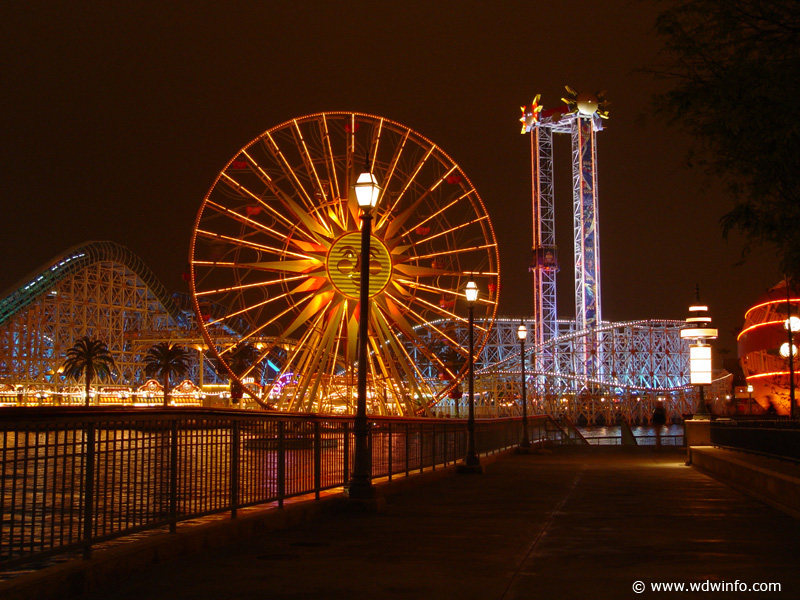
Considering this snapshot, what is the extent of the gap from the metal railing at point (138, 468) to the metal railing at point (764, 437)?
6.95 m

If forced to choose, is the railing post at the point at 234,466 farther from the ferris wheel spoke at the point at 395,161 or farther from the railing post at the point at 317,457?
the ferris wheel spoke at the point at 395,161

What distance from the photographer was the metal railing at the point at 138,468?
7137 millimetres

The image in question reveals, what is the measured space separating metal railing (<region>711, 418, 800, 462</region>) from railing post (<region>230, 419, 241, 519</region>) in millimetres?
8641


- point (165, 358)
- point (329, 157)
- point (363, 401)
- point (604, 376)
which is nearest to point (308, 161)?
point (329, 157)

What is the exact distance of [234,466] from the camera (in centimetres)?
1079

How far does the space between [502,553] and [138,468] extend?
3.53 m

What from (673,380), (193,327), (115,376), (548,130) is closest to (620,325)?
(673,380)

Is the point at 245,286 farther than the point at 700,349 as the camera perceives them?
Yes

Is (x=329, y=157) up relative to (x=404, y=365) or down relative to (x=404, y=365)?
up

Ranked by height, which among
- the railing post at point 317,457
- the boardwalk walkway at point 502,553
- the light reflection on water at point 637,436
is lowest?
the light reflection on water at point 637,436

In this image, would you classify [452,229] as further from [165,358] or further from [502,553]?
[165,358]

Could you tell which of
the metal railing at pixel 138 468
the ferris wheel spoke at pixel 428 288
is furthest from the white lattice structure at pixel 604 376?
the metal railing at pixel 138 468

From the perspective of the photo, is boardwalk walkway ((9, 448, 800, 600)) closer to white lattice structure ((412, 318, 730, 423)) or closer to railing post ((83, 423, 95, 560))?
railing post ((83, 423, 95, 560))

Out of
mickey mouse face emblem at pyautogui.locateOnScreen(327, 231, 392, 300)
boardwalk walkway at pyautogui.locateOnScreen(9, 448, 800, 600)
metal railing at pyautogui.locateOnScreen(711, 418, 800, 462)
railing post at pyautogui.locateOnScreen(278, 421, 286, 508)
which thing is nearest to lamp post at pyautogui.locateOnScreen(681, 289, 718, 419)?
metal railing at pyautogui.locateOnScreen(711, 418, 800, 462)
